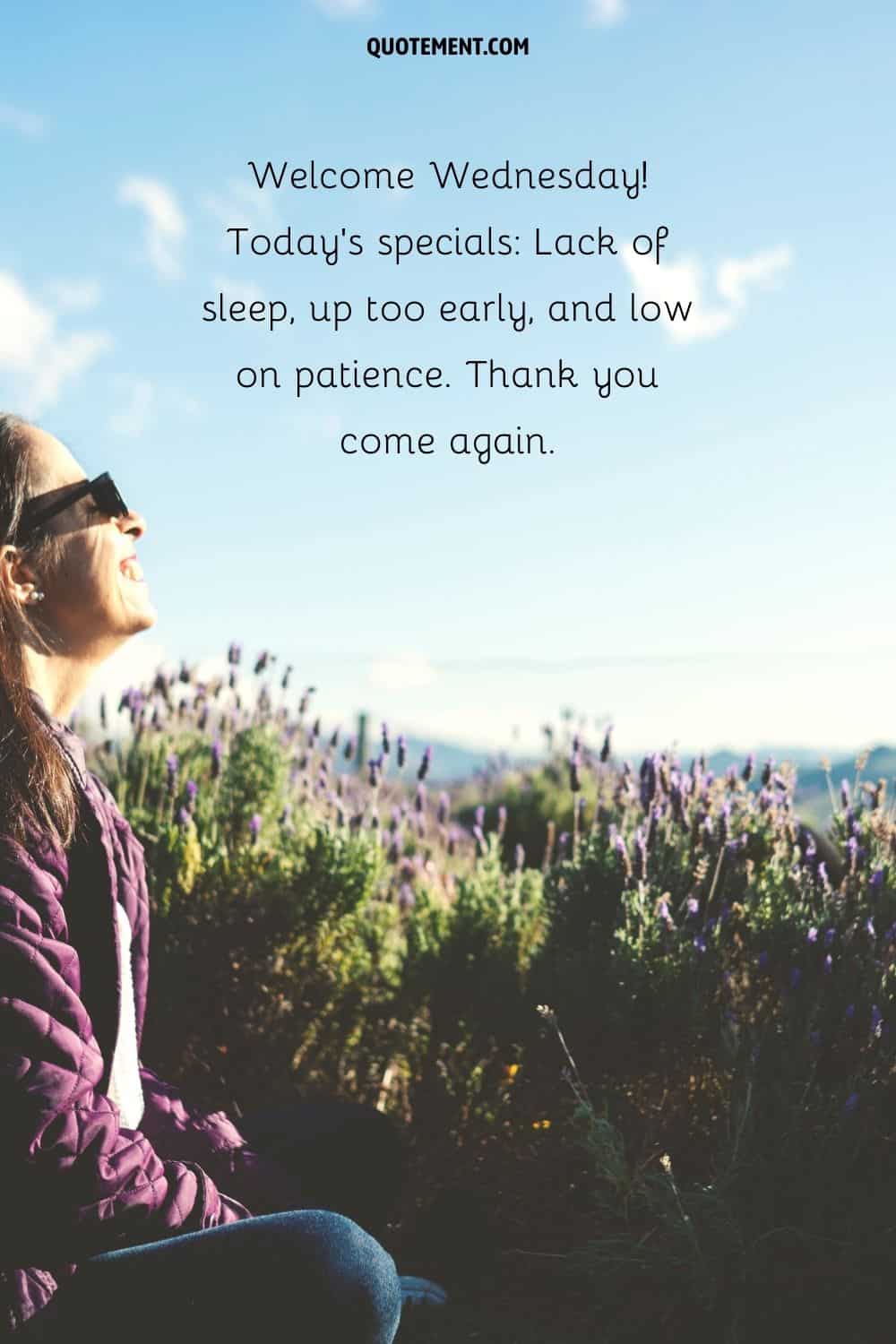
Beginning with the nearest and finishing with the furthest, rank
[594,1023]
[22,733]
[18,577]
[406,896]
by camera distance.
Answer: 1. [22,733]
2. [18,577]
3. [594,1023]
4. [406,896]

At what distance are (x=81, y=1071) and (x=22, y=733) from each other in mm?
527

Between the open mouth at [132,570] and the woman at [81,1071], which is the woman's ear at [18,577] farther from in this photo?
the open mouth at [132,570]

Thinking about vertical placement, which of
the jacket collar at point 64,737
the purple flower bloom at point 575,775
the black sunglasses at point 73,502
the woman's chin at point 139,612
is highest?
the black sunglasses at point 73,502

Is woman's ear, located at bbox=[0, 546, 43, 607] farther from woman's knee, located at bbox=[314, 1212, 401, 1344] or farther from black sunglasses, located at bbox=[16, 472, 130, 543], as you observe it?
woman's knee, located at bbox=[314, 1212, 401, 1344]

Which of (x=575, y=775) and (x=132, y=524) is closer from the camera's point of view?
(x=132, y=524)

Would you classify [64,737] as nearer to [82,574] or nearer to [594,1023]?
[82,574]

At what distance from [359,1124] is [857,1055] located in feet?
3.77

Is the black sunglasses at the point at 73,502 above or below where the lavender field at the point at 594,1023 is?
above

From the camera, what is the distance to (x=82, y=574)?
→ 80.4 inches

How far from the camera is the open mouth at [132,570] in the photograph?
2.13 meters

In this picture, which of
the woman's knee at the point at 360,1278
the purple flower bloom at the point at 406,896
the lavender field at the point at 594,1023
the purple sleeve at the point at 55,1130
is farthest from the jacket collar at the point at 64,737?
the purple flower bloom at the point at 406,896

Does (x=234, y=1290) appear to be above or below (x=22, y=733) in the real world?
below

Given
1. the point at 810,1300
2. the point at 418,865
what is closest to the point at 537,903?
the point at 418,865

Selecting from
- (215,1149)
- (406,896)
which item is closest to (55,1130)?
(215,1149)
